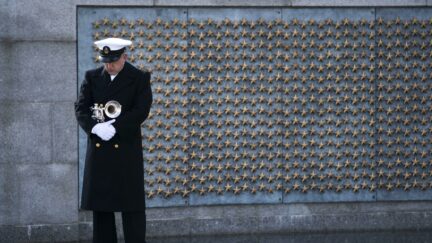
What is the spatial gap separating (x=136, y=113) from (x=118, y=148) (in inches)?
14.9

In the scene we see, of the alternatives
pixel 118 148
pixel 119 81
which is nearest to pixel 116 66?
pixel 119 81

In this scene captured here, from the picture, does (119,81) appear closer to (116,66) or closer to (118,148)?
(116,66)

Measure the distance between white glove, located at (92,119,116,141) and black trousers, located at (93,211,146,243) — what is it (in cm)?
78

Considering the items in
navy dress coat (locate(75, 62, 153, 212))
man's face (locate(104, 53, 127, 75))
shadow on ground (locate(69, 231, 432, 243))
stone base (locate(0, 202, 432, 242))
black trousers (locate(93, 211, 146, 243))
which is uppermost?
man's face (locate(104, 53, 127, 75))

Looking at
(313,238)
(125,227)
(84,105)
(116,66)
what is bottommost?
(313,238)

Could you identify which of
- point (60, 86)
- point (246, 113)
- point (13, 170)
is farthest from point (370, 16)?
point (13, 170)

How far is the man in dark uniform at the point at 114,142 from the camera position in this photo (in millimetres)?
10102

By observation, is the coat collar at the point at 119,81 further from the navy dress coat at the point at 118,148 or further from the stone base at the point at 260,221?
the stone base at the point at 260,221

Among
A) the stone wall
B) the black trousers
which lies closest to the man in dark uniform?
the black trousers

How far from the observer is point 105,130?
1000cm

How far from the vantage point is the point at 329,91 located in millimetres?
14117

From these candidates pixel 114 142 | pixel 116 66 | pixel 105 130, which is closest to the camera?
pixel 105 130

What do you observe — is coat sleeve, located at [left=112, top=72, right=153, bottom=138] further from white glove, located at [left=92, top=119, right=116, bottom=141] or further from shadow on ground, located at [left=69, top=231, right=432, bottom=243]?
shadow on ground, located at [left=69, top=231, right=432, bottom=243]

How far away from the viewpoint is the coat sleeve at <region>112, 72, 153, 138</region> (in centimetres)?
1005
